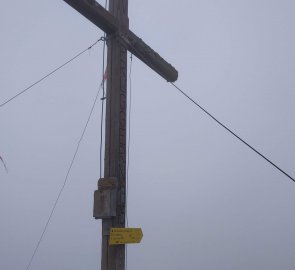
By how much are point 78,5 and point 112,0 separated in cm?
80

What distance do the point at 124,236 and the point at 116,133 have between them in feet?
3.95

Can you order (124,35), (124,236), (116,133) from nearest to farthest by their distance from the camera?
(124,236), (116,133), (124,35)

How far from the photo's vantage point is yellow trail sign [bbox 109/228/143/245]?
4.25 metres

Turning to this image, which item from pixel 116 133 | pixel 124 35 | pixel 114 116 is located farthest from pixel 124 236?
pixel 124 35

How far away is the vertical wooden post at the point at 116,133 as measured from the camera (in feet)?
14.4

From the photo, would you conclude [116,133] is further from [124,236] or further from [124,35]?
[124,35]

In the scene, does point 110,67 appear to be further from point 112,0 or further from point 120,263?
point 120,263

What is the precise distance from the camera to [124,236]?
4340 millimetres

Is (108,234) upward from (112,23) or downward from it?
downward

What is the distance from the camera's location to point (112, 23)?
5168mm

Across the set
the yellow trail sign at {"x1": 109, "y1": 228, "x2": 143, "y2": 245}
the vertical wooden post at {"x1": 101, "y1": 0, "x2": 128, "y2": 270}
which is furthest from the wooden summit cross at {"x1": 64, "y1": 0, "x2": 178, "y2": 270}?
the yellow trail sign at {"x1": 109, "y1": 228, "x2": 143, "y2": 245}

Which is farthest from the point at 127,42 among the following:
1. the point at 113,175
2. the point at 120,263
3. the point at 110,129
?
the point at 120,263

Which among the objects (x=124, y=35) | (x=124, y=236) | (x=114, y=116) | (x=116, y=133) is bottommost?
(x=124, y=236)

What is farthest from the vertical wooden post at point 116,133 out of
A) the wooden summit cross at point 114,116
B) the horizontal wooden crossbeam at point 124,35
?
the horizontal wooden crossbeam at point 124,35
